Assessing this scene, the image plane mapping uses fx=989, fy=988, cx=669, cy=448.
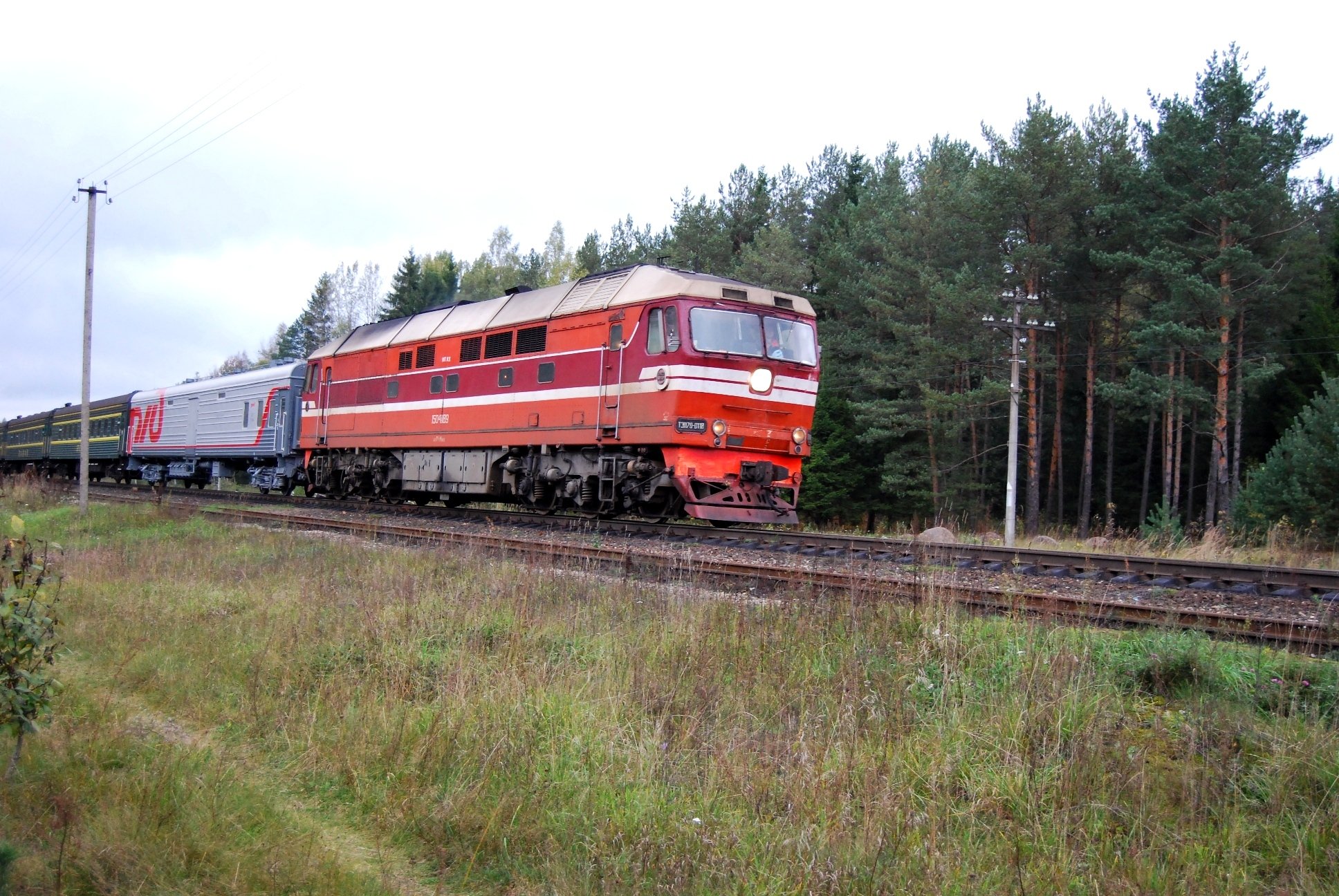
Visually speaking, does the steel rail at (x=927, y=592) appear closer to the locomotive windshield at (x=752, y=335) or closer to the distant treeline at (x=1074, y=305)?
the locomotive windshield at (x=752, y=335)

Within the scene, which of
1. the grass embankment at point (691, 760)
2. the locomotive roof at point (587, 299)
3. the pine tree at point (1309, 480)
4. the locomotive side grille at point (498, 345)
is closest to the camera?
Answer: the grass embankment at point (691, 760)

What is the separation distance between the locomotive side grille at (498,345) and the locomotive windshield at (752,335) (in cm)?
458

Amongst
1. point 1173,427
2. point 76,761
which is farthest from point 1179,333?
point 76,761

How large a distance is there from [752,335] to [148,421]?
27533mm

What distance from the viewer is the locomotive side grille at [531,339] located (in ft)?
54.5

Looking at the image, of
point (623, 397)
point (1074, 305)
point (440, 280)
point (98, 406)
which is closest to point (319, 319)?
point (440, 280)

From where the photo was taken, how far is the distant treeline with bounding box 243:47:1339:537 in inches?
1229

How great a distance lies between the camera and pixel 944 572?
9.23m

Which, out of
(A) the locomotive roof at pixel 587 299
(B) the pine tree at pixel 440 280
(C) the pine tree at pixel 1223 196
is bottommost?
(A) the locomotive roof at pixel 587 299

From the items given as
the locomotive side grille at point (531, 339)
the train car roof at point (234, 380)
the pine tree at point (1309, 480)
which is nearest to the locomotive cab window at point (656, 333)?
the locomotive side grille at point (531, 339)

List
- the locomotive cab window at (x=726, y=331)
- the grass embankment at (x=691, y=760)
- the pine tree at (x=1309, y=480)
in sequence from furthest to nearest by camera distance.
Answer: the pine tree at (x=1309, y=480) < the locomotive cab window at (x=726, y=331) < the grass embankment at (x=691, y=760)

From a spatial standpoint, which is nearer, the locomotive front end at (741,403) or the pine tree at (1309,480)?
the locomotive front end at (741,403)

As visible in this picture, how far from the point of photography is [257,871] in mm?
3773

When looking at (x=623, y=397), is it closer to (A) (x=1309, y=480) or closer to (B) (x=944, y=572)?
(B) (x=944, y=572)
